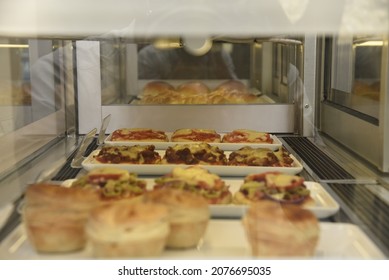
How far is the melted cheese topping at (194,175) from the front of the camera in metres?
0.76

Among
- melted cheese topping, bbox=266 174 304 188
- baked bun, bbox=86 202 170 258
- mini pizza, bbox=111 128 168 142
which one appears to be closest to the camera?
baked bun, bbox=86 202 170 258

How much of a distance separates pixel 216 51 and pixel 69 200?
1.28ft

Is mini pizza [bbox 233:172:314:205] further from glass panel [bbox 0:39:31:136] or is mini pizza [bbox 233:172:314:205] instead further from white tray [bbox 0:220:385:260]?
glass panel [bbox 0:39:31:136]

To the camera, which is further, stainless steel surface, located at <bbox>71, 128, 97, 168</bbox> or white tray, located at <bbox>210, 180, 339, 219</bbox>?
stainless steel surface, located at <bbox>71, 128, 97, 168</bbox>

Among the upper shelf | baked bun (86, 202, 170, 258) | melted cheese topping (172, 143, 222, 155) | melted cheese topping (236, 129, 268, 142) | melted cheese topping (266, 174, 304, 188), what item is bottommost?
baked bun (86, 202, 170, 258)

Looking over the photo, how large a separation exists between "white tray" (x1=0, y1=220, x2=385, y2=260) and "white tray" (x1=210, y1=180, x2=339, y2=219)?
11mm

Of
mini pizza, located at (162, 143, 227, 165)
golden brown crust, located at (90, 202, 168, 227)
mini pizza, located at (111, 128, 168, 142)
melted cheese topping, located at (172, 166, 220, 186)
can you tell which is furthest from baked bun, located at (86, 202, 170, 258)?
mini pizza, located at (111, 128, 168, 142)

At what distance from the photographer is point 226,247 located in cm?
68

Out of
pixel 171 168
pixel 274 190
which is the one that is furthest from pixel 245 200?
pixel 171 168

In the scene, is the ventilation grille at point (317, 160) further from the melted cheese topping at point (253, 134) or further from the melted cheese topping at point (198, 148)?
the melted cheese topping at point (198, 148)

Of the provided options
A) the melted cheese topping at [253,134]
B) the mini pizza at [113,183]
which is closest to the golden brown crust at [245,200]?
the mini pizza at [113,183]

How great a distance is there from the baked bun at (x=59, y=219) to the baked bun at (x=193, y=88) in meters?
0.37

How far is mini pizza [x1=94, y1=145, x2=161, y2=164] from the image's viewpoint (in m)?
0.90
